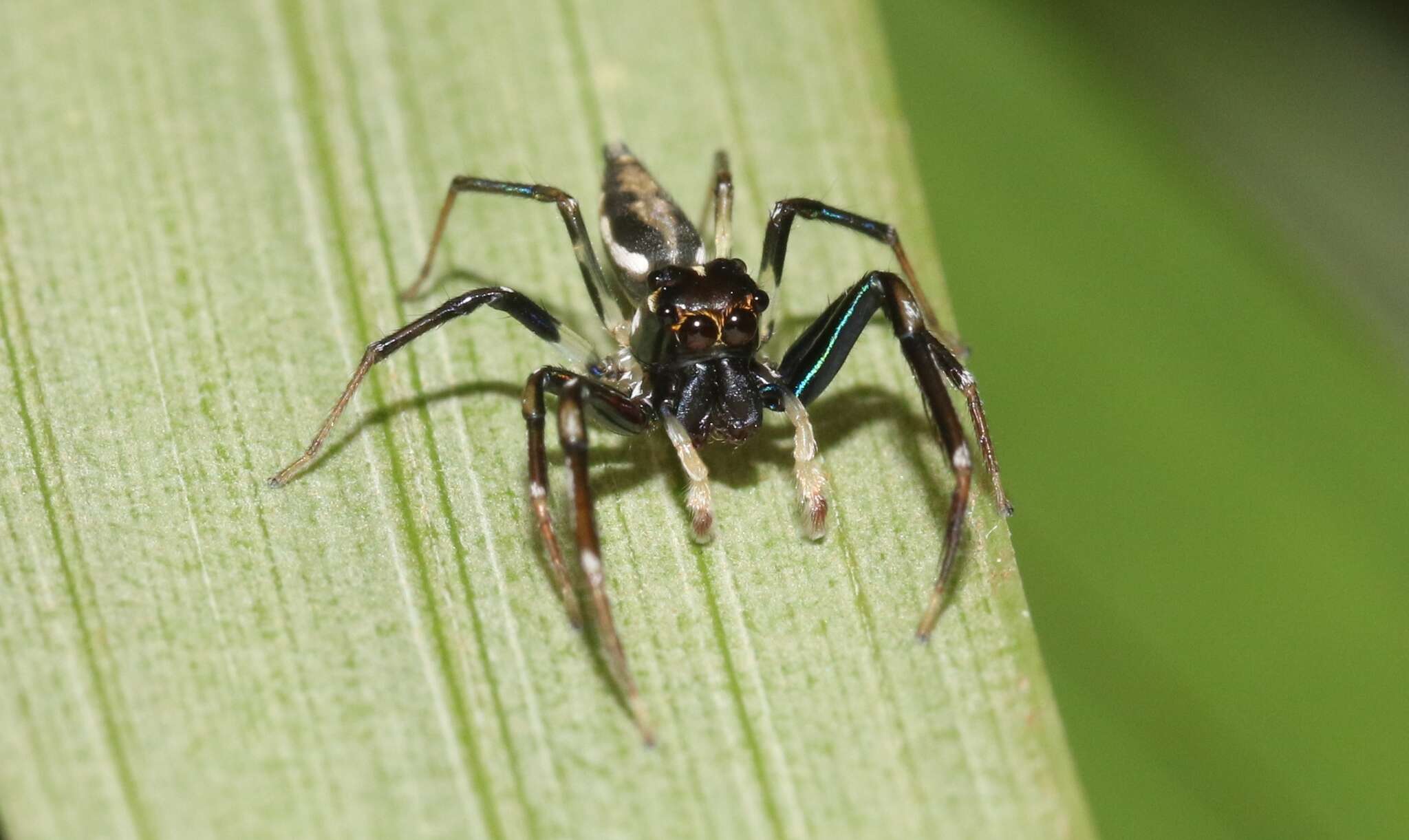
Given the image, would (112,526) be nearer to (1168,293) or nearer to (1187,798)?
(1187,798)

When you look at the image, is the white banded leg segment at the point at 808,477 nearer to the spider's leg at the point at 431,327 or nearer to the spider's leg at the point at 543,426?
the spider's leg at the point at 543,426

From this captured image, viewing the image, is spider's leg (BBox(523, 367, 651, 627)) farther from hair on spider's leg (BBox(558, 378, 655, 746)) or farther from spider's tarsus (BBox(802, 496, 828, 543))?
spider's tarsus (BBox(802, 496, 828, 543))

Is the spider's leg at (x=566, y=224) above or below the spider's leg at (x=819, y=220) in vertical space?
above

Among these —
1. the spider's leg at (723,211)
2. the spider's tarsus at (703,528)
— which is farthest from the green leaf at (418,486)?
the spider's leg at (723,211)

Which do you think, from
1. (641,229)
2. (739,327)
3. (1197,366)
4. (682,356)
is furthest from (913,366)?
(1197,366)

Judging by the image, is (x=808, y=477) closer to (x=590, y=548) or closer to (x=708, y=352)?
(x=708, y=352)
